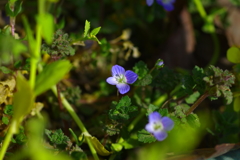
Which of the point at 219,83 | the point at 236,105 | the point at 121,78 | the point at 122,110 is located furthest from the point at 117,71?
the point at 236,105

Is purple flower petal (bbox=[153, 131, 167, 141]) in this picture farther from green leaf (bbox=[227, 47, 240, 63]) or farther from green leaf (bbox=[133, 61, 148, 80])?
green leaf (bbox=[227, 47, 240, 63])

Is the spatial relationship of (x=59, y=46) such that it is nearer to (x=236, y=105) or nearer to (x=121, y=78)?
(x=121, y=78)

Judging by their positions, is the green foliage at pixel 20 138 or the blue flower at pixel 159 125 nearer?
the blue flower at pixel 159 125

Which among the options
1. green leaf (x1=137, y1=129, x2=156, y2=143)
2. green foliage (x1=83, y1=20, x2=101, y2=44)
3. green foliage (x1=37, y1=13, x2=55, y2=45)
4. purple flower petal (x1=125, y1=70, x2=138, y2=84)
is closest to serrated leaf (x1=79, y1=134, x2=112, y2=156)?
green leaf (x1=137, y1=129, x2=156, y2=143)

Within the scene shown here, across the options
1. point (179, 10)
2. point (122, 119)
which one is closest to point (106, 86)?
point (122, 119)

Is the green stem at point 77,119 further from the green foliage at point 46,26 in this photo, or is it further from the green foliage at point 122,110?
the green foliage at point 46,26

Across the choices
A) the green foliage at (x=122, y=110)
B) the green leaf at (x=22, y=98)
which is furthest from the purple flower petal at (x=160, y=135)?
the green leaf at (x=22, y=98)

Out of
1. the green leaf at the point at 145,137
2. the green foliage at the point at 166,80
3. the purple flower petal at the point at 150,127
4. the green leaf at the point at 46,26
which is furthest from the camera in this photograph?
the green foliage at the point at 166,80
